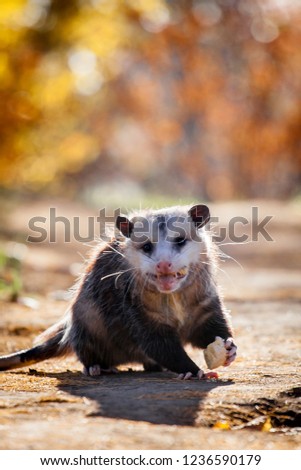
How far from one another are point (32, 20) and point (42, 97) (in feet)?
4.06

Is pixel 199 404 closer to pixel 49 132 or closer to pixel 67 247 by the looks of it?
pixel 67 247

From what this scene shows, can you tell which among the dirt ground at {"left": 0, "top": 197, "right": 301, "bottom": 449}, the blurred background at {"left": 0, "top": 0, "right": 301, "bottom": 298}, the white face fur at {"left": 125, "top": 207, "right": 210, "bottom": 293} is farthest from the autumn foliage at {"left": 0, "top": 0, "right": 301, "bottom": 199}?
the white face fur at {"left": 125, "top": 207, "right": 210, "bottom": 293}

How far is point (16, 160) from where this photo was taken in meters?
12.7

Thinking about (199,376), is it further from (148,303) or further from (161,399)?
(161,399)

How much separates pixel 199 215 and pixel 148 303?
1.94ft

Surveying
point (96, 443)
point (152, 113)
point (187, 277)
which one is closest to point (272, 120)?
point (152, 113)

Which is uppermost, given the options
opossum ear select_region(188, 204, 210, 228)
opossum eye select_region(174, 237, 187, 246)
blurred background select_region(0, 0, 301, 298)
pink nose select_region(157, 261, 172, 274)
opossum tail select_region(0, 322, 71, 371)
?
blurred background select_region(0, 0, 301, 298)

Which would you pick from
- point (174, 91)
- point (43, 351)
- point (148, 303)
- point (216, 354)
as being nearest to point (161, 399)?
point (216, 354)

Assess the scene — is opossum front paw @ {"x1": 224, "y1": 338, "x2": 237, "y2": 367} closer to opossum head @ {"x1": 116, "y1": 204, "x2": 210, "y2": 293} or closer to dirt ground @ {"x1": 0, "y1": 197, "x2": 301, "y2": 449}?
dirt ground @ {"x1": 0, "y1": 197, "x2": 301, "y2": 449}

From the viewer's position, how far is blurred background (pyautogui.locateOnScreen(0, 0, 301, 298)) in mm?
12367

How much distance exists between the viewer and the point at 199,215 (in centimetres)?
407

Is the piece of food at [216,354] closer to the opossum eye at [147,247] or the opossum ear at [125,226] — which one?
the opossum eye at [147,247]

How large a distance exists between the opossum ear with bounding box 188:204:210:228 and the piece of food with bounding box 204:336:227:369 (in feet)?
2.25
